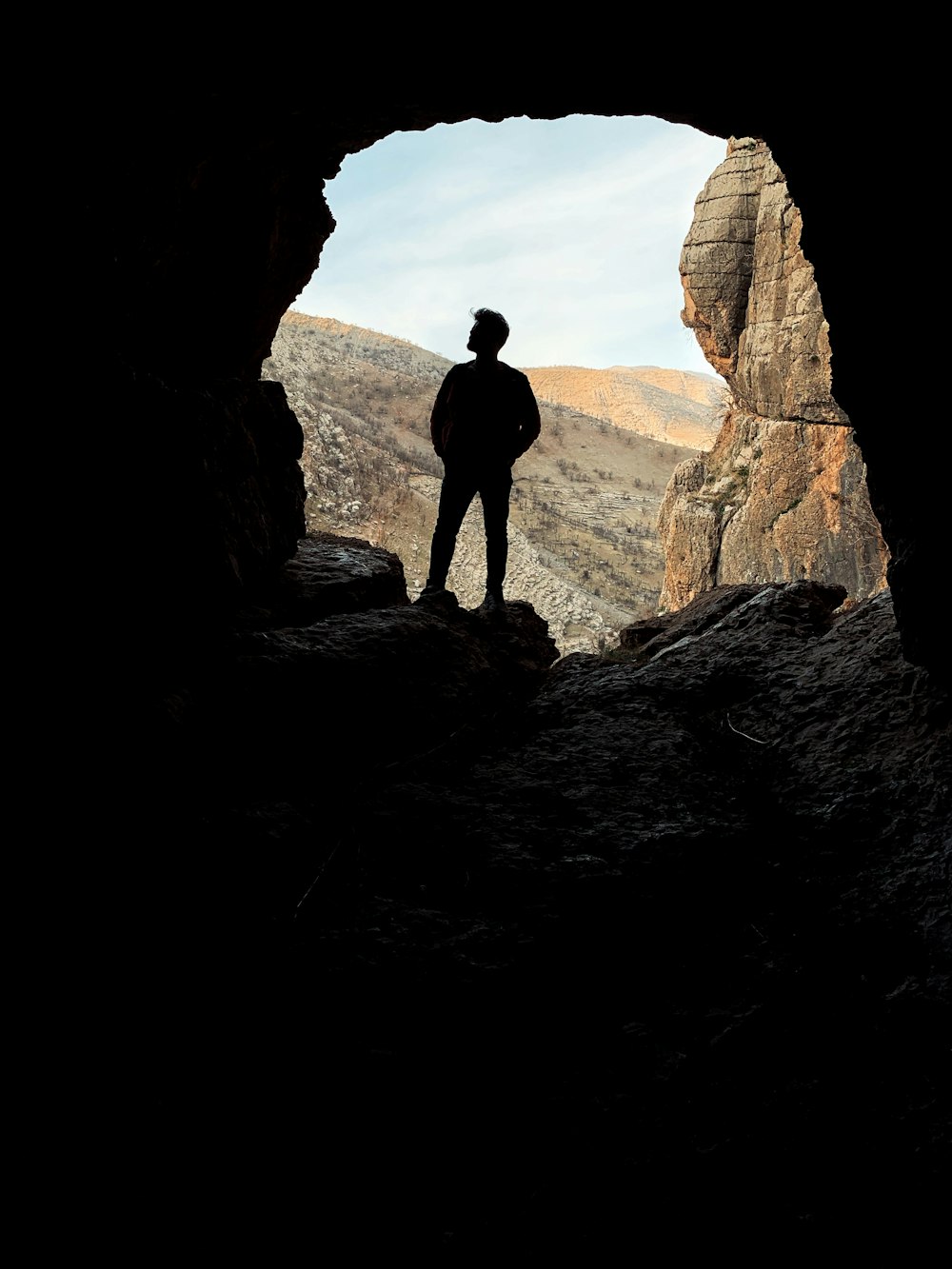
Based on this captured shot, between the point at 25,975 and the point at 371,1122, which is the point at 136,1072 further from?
the point at 371,1122

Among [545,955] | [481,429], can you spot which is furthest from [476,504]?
[545,955]

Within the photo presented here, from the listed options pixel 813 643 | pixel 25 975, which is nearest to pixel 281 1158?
pixel 25 975

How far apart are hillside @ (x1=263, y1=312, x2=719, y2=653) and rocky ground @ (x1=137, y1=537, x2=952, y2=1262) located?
8.34 meters

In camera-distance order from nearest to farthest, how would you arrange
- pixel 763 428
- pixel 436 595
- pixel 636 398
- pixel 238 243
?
pixel 238 243
pixel 436 595
pixel 763 428
pixel 636 398

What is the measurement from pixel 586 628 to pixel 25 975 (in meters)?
17.3

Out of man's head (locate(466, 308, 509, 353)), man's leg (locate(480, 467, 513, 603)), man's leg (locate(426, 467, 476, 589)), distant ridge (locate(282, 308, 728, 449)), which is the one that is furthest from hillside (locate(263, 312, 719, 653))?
man's head (locate(466, 308, 509, 353))

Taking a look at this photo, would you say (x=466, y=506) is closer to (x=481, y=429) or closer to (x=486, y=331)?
(x=481, y=429)

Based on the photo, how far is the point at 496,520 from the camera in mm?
5516

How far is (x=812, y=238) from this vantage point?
3.29 metres

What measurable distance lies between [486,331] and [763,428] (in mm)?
16354

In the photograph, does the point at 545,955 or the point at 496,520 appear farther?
the point at 496,520

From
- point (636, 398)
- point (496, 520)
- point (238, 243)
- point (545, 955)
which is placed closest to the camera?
point (545, 955)

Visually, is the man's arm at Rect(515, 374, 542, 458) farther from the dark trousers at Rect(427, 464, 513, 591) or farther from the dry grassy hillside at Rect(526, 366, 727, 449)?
the dry grassy hillside at Rect(526, 366, 727, 449)

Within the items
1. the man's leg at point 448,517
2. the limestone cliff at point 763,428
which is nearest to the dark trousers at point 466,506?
the man's leg at point 448,517
